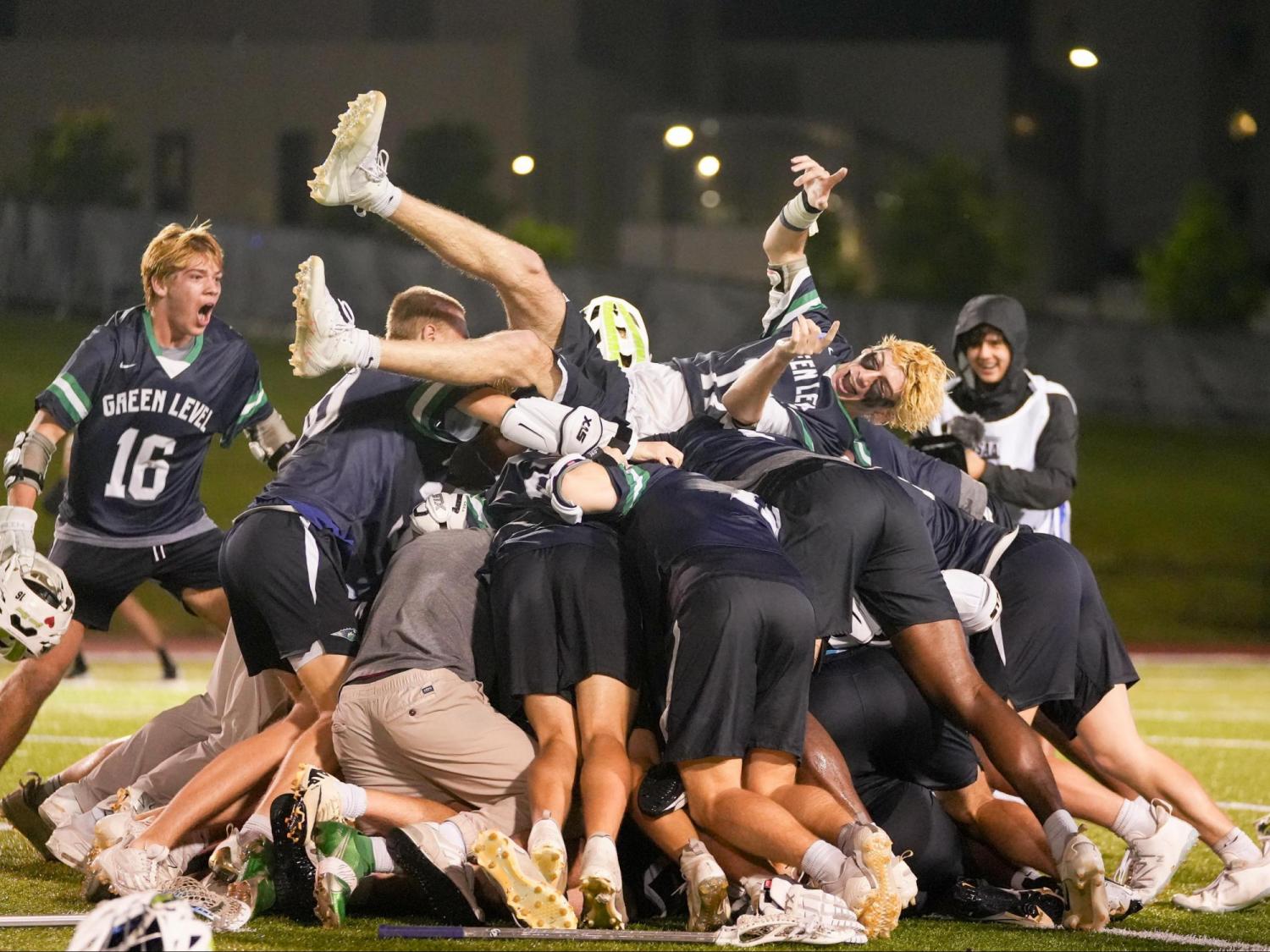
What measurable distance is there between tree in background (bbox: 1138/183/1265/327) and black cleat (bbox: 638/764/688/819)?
34312 millimetres

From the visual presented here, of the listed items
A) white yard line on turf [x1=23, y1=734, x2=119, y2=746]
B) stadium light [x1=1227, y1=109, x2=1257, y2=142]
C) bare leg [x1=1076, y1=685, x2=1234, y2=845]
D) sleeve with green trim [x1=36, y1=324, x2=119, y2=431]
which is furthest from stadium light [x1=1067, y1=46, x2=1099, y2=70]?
stadium light [x1=1227, y1=109, x2=1257, y2=142]

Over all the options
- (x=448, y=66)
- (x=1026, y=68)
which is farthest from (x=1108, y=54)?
(x=448, y=66)

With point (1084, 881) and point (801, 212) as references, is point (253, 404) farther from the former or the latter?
point (1084, 881)

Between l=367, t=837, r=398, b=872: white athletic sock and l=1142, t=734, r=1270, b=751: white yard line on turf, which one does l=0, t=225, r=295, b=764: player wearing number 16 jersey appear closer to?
l=367, t=837, r=398, b=872: white athletic sock

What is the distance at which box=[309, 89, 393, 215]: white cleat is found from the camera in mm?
4957

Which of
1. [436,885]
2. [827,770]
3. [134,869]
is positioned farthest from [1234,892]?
[134,869]

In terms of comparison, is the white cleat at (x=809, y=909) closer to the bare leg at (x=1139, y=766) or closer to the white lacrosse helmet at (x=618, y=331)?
the bare leg at (x=1139, y=766)

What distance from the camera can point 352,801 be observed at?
418 cm

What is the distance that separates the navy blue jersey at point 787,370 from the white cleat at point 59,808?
238 centimetres

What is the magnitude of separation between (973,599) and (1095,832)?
1990 millimetres

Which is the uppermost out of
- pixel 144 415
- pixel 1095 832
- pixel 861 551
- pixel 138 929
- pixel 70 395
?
pixel 70 395

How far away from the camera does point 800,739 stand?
4.26 m

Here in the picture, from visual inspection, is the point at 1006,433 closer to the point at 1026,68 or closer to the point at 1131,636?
the point at 1131,636

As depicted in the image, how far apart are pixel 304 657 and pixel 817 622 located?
1.50 m
